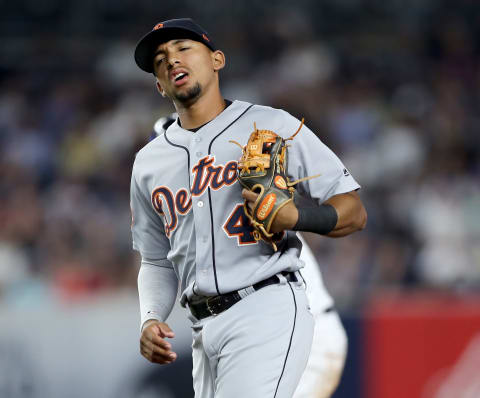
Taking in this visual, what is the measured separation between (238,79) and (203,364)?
654cm

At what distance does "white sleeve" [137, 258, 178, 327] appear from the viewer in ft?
9.54

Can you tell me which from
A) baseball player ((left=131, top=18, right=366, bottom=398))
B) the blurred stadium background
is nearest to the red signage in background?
the blurred stadium background

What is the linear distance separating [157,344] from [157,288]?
0.35 m

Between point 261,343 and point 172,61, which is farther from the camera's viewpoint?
point 172,61

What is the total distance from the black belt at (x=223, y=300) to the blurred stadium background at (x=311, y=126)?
104 inches

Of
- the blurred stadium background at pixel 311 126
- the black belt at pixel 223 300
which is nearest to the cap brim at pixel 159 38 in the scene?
the black belt at pixel 223 300

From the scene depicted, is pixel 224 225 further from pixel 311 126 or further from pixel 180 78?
pixel 311 126

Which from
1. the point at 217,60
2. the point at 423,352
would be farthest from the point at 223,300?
the point at 423,352

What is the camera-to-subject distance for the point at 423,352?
16.9 ft

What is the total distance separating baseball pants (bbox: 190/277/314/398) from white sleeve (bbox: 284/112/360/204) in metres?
0.31

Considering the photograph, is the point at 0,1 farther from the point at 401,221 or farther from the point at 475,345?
the point at 475,345

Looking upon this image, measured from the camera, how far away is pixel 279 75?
887 centimetres

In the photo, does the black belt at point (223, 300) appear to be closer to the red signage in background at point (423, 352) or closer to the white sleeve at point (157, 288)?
the white sleeve at point (157, 288)

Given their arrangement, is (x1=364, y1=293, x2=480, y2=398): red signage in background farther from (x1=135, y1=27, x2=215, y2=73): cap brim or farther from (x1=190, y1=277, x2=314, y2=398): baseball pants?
(x1=135, y1=27, x2=215, y2=73): cap brim
